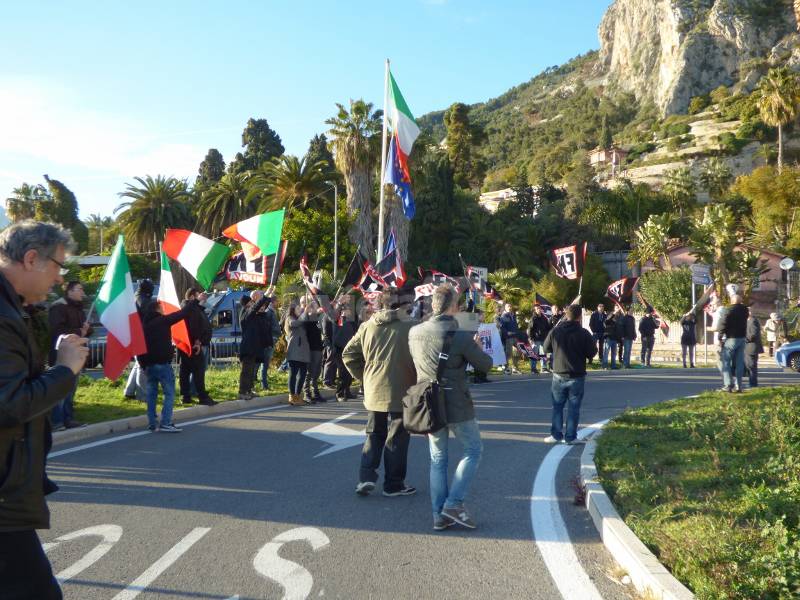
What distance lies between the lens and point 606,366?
23.3m

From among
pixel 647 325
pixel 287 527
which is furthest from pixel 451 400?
pixel 647 325

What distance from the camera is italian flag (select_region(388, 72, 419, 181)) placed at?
1958cm

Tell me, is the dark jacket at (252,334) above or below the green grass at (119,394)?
above

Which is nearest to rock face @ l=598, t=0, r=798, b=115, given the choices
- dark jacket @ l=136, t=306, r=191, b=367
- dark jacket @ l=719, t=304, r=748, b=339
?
dark jacket @ l=719, t=304, r=748, b=339

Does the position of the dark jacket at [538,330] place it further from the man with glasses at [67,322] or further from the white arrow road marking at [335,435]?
the man with glasses at [67,322]

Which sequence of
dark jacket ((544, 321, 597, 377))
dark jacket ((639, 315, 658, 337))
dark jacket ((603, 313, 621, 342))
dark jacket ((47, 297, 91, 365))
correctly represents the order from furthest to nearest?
dark jacket ((639, 315, 658, 337)) < dark jacket ((603, 313, 621, 342)) < dark jacket ((47, 297, 91, 365)) < dark jacket ((544, 321, 597, 377))

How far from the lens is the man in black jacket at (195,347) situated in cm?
1203

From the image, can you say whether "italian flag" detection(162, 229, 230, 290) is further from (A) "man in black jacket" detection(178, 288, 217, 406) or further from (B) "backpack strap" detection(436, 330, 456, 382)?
(B) "backpack strap" detection(436, 330, 456, 382)

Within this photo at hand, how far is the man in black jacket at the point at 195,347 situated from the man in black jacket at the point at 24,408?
350 inches

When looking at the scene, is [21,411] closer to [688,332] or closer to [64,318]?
[64,318]

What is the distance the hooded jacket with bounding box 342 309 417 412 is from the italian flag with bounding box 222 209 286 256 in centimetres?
534

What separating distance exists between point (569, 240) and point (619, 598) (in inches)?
2330

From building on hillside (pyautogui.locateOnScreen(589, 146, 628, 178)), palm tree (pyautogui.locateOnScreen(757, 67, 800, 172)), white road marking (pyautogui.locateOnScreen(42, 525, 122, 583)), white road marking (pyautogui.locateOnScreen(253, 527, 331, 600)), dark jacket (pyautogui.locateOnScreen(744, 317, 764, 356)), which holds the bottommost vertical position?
white road marking (pyautogui.locateOnScreen(253, 527, 331, 600))

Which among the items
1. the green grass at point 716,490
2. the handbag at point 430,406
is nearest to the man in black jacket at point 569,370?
the green grass at point 716,490
